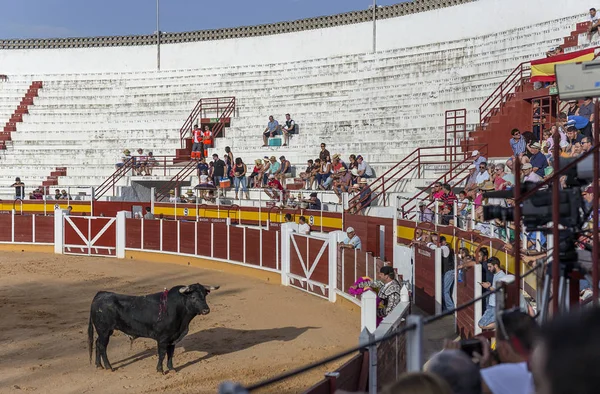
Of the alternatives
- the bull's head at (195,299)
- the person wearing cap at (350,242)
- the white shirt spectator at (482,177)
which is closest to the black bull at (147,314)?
the bull's head at (195,299)

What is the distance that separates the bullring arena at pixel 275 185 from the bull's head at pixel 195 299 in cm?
60

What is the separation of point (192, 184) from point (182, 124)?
4.44 metres

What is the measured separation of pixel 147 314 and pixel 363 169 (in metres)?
9.52

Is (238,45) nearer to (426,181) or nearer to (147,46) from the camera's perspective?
(147,46)

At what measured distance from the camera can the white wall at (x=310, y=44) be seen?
2112 centimetres

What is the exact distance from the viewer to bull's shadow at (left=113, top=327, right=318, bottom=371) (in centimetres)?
877

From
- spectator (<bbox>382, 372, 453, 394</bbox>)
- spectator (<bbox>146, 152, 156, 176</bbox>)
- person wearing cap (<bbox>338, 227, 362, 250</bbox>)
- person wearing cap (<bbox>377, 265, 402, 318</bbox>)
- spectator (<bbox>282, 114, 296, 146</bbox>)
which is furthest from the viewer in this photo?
spectator (<bbox>146, 152, 156, 176</bbox>)

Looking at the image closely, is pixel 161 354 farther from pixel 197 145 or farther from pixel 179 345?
pixel 197 145

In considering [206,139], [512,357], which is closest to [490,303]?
[512,357]

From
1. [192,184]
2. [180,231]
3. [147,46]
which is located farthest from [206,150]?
[147,46]

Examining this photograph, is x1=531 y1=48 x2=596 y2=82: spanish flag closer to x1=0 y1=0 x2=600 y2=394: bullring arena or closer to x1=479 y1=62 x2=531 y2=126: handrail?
x1=0 y1=0 x2=600 y2=394: bullring arena

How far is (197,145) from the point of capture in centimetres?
2306

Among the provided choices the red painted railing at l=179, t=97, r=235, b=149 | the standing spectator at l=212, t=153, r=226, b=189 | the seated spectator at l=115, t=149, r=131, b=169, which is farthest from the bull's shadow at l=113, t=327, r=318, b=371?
the red painted railing at l=179, t=97, r=235, b=149

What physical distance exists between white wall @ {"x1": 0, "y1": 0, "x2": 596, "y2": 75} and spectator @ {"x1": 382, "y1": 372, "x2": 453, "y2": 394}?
18820 millimetres
